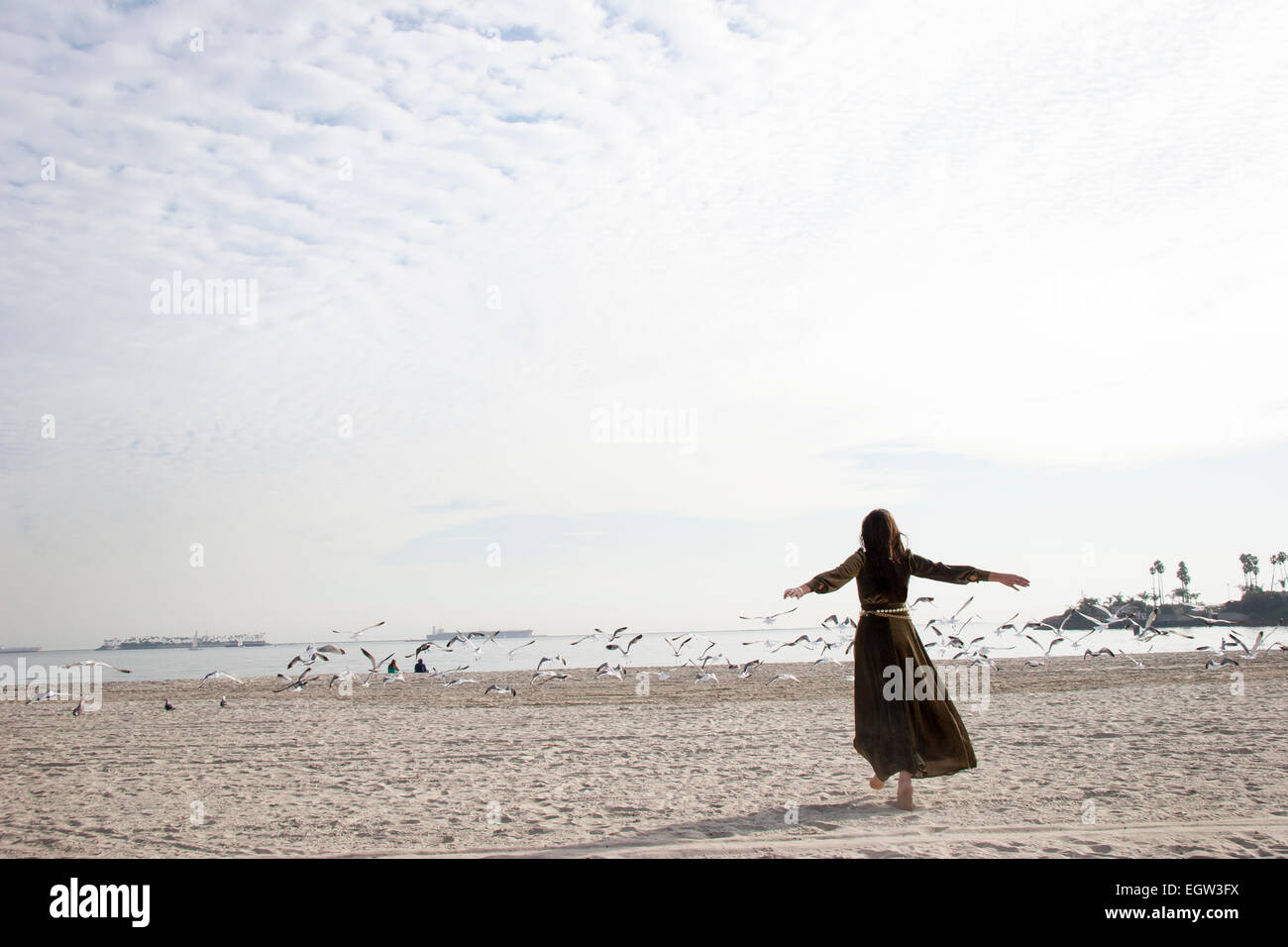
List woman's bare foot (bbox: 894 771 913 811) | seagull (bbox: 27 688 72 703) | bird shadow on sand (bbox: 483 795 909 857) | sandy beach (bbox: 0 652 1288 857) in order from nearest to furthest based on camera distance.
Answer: bird shadow on sand (bbox: 483 795 909 857), sandy beach (bbox: 0 652 1288 857), woman's bare foot (bbox: 894 771 913 811), seagull (bbox: 27 688 72 703)

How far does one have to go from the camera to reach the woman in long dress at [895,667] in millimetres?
6477

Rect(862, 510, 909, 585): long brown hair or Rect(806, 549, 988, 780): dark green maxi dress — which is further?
Rect(862, 510, 909, 585): long brown hair

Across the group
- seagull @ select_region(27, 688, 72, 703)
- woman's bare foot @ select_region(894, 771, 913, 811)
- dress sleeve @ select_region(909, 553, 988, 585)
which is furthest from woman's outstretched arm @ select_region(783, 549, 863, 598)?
seagull @ select_region(27, 688, 72, 703)

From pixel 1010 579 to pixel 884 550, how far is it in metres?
0.94

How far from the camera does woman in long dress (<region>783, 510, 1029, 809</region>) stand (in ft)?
21.2

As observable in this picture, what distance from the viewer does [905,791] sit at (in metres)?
6.31

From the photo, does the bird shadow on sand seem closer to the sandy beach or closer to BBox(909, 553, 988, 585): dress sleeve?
the sandy beach

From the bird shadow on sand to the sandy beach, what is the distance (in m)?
0.03

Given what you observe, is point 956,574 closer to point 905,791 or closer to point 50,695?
point 905,791

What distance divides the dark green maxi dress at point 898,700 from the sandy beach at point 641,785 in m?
0.34
